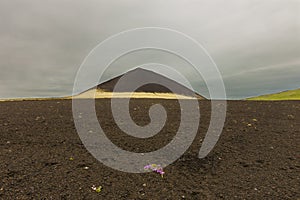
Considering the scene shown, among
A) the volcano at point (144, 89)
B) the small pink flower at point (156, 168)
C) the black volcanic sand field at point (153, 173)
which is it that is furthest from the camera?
the volcano at point (144, 89)

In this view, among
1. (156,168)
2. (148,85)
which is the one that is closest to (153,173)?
(156,168)

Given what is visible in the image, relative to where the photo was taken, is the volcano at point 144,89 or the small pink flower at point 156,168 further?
the volcano at point 144,89

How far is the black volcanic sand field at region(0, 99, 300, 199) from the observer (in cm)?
454

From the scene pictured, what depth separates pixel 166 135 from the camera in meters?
7.48

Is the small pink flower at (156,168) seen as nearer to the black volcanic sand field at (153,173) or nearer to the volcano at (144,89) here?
the black volcanic sand field at (153,173)

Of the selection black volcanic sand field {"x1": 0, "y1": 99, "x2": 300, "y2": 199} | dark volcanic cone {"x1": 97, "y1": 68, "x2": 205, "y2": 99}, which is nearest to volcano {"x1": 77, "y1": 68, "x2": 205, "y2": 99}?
dark volcanic cone {"x1": 97, "y1": 68, "x2": 205, "y2": 99}

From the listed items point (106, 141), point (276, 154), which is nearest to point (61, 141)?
point (106, 141)

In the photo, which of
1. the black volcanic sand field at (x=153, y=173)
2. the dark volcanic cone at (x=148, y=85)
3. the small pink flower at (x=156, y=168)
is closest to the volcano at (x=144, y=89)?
the dark volcanic cone at (x=148, y=85)

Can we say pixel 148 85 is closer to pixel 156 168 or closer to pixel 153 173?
pixel 156 168

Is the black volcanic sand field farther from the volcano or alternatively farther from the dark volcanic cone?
the dark volcanic cone

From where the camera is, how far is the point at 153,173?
523 cm

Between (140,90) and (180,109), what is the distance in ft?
73.2

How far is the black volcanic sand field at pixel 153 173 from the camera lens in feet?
14.9

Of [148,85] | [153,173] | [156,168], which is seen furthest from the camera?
[148,85]
